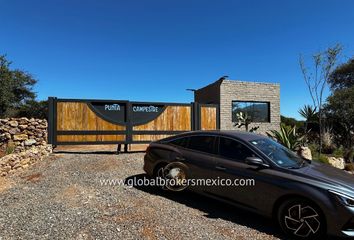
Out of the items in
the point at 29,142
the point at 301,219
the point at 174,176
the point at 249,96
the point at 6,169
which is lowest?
the point at 301,219

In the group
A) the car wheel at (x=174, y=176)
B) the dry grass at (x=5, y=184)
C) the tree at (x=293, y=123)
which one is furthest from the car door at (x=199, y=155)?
the tree at (x=293, y=123)

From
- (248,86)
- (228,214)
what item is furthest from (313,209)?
(248,86)

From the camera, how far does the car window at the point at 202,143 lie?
6.06m

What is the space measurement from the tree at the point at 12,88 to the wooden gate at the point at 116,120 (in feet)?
45.5

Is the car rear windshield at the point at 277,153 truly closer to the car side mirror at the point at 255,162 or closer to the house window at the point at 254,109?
the car side mirror at the point at 255,162

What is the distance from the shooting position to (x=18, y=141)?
1059cm

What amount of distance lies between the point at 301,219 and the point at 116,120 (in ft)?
27.6

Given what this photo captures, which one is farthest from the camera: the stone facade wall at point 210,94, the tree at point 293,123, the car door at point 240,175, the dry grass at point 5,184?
the tree at point 293,123

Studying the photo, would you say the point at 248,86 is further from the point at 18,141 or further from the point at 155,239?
the point at 155,239

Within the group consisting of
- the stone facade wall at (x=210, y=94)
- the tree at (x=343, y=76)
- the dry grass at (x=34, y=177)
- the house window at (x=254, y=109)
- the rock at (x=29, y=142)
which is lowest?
the dry grass at (x=34, y=177)

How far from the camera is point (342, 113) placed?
58.7ft

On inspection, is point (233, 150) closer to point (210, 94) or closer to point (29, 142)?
point (29, 142)

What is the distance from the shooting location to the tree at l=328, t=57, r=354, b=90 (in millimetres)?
29719

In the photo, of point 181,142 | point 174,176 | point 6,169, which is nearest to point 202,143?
point 181,142
